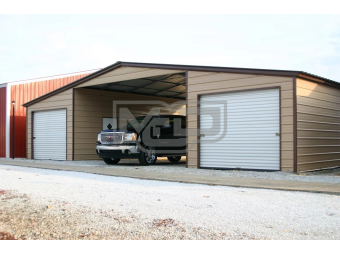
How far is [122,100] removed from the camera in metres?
19.5

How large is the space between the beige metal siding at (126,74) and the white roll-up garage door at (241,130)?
2.27 meters

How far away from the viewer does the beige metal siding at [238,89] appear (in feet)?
35.3

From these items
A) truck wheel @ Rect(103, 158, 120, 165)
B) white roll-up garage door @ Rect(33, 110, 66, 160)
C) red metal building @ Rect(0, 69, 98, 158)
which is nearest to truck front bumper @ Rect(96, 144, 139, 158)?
truck wheel @ Rect(103, 158, 120, 165)

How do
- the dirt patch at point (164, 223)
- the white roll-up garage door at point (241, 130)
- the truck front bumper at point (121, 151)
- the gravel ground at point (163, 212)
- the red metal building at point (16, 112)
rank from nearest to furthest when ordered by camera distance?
the gravel ground at point (163, 212), the dirt patch at point (164, 223), the white roll-up garage door at point (241, 130), the truck front bumper at point (121, 151), the red metal building at point (16, 112)

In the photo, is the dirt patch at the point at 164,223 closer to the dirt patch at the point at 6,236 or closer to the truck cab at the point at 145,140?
the dirt patch at the point at 6,236

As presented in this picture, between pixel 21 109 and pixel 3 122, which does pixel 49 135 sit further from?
pixel 3 122

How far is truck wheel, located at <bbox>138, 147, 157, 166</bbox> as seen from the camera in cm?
1354

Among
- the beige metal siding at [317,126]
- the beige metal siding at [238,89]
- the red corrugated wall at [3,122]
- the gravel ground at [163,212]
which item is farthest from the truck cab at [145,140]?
the red corrugated wall at [3,122]

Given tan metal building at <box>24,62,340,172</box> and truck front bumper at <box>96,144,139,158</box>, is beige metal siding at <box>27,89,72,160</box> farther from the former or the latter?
truck front bumper at <box>96,144,139,158</box>

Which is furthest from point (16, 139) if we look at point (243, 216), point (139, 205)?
point (243, 216)

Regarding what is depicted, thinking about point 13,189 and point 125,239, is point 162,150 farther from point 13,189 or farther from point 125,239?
point 125,239

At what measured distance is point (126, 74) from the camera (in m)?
14.9

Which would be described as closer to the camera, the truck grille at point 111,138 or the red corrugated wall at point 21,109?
the truck grille at point 111,138
